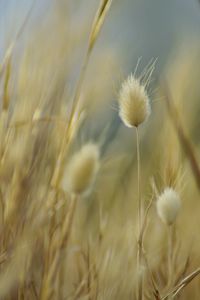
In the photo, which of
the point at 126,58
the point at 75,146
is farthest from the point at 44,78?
the point at 126,58

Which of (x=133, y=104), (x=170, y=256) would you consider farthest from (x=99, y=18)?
(x=170, y=256)

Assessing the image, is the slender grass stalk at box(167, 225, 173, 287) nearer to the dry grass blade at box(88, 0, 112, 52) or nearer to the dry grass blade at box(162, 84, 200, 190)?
the dry grass blade at box(162, 84, 200, 190)

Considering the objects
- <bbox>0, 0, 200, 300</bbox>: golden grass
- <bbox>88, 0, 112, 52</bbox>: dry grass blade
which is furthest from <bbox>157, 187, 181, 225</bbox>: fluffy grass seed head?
<bbox>88, 0, 112, 52</bbox>: dry grass blade

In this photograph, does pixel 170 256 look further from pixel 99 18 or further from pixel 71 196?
pixel 99 18

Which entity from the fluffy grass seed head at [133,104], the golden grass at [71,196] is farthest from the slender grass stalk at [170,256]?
the fluffy grass seed head at [133,104]

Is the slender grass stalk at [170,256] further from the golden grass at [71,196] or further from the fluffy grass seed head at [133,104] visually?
the fluffy grass seed head at [133,104]

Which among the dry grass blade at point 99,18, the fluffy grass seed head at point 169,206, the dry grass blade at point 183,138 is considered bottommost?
the fluffy grass seed head at point 169,206

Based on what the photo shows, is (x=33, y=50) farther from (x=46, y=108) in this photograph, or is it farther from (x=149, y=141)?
(x=149, y=141)
